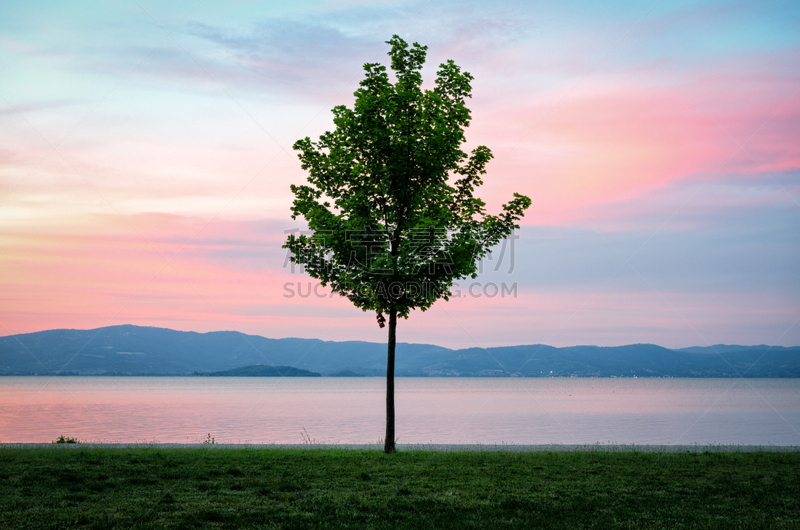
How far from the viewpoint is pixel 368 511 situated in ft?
35.7

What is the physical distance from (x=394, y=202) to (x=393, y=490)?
374 inches

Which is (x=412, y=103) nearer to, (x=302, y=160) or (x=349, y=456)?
(x=302, y=160)

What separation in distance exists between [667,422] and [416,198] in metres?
56.6

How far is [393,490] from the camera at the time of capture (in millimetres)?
12719

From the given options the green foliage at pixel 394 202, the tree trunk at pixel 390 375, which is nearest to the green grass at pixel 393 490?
the tree trunk at pixel 390 375

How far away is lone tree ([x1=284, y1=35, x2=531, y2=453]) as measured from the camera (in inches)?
691

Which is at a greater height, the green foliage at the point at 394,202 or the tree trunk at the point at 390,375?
the green foliage at the point at 394,202

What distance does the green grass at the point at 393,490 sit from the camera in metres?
10.2

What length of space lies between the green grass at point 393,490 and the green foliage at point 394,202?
5807 mm

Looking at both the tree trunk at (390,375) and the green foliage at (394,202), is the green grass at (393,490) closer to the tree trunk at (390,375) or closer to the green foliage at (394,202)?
the tree trunk at (390,375)

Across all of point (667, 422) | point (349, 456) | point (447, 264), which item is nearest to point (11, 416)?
point (349, 456)

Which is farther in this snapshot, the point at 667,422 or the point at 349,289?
the point at 667,422


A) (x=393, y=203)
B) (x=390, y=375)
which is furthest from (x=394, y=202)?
(x=390, y=375)

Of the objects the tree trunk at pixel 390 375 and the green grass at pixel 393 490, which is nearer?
the green grass at pixel 393 490
